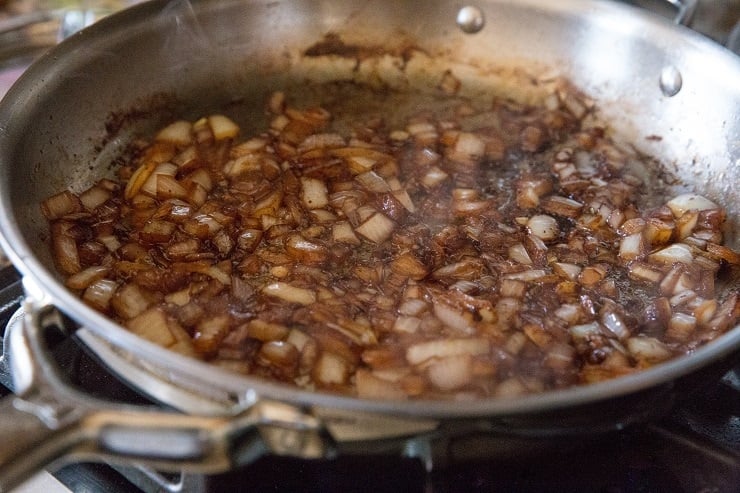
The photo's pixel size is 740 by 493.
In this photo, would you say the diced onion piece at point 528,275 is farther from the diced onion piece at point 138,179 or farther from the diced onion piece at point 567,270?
the diced onion piece at point 138,179

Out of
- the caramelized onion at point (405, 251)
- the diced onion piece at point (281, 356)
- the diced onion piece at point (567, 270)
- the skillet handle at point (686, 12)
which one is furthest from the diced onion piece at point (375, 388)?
the skillet handle at point (686, 12)

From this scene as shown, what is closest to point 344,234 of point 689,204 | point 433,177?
point 433,177

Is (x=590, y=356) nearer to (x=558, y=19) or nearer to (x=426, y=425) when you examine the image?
(x=426, y=425)

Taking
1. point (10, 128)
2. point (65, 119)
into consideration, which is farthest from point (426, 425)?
point (65, 119)

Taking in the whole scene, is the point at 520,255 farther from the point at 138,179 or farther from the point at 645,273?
the point at 138,179

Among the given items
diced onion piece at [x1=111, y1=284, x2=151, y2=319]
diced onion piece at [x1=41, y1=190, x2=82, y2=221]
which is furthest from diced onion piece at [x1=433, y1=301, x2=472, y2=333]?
diced onion piece at [x1=41, y1=190, x2=82, y2=221]

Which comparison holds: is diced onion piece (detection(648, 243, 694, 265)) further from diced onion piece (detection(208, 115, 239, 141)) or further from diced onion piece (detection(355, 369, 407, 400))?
diced onion piece (detection(208, 115, 239, 141))
